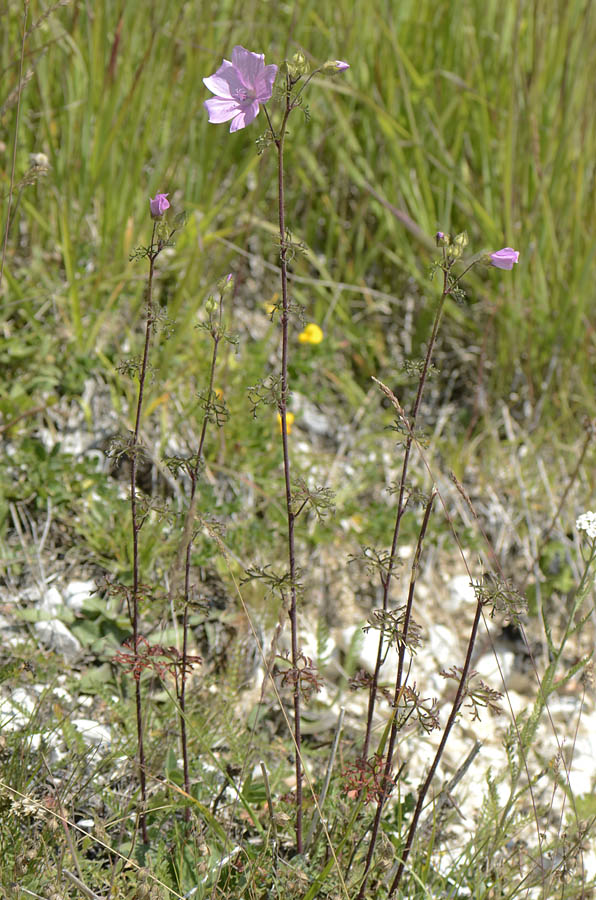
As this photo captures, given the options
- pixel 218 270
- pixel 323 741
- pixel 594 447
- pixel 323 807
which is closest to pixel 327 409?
pixel 218 270

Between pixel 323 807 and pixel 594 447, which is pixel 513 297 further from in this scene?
pixel 323 807

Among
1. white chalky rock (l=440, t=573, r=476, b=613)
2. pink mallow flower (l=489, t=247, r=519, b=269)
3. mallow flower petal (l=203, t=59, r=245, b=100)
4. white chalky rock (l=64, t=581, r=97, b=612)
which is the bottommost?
white chalky rock (l=440, t=573, r=476, b=613)

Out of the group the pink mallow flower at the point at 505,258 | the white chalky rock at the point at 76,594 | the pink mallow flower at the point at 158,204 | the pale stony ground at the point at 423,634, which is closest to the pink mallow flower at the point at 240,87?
the pink mallow flower at the point at 158,204

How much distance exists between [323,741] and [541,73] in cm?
213

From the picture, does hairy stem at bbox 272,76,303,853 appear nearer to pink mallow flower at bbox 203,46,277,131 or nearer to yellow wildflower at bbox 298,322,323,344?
pink mallow flower at bbox 203,46,277,131

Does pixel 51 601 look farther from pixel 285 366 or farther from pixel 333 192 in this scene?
pixel 333 192

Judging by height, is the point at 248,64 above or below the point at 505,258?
above

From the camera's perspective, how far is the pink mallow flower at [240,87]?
3.34 feet

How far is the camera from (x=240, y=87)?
1047 mm

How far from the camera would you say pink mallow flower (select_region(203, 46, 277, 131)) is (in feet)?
3.34

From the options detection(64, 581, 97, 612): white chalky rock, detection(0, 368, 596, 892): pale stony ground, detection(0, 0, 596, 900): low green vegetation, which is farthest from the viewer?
detection(64, 581, 97, 612): white chalky rock

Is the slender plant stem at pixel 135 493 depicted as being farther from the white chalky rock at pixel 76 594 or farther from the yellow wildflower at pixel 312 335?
the yellow wildflower at pixel 312 335

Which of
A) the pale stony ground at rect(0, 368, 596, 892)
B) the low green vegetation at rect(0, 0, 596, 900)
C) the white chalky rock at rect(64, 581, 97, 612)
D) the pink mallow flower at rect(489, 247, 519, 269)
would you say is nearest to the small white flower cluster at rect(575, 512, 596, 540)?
the low green vegetation at rect(0, 0, 596, 900)

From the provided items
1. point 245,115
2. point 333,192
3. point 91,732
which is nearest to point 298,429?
point 333,192
